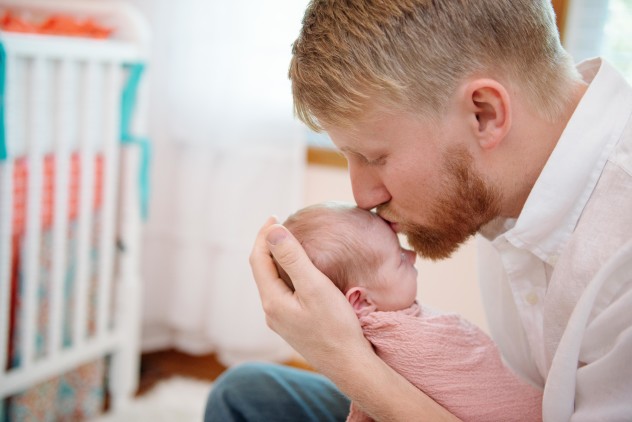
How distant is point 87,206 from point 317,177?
0.79 m

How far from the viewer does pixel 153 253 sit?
2436 mm

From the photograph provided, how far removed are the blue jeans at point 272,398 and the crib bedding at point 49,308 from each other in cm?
77

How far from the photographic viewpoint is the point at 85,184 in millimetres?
1751

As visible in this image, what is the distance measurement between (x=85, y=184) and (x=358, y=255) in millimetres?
1001

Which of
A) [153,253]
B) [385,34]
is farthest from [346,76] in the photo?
[153,253]

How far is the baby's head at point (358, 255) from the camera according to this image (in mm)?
1047

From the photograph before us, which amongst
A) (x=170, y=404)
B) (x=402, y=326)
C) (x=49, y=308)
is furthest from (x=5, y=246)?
(x=402, y=326)

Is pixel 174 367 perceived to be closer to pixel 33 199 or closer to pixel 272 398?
pixel 33 199

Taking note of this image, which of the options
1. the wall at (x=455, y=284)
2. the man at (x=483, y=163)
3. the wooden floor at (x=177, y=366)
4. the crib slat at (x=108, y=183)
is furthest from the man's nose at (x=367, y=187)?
the wooden floor at (x=177, y=366)

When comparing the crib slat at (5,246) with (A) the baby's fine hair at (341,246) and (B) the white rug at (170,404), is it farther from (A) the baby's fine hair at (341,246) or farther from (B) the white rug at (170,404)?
(A) the baby's fine hair at (341,246)

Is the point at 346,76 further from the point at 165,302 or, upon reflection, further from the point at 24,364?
the point at 165,302

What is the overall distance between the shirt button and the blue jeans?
0.38 m

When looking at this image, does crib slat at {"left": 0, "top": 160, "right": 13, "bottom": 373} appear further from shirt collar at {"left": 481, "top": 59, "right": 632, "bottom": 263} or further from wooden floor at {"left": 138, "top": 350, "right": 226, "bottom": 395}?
shirt collar at {"left": 481, "top": 59, "right": 632, "bottom": 263}

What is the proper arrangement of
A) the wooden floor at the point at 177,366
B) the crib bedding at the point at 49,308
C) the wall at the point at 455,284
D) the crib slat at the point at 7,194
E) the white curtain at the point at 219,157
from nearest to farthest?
1. the crib slat at the point at 7,194
2. the crib bedding at the point at 49,308
3. the wall at the point at 455,284
4. the white curtain at the point at 219,157
5. the wooden floor at the point at 177,366
